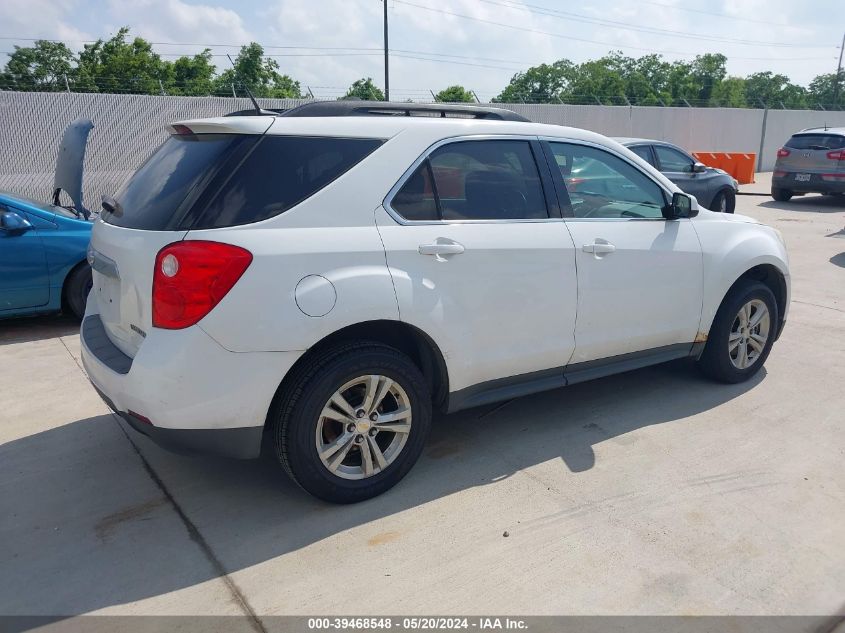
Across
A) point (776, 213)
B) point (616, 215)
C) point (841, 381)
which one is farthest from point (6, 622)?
point (776, 213)

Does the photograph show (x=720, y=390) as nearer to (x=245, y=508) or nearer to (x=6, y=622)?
(x=245, y=508)

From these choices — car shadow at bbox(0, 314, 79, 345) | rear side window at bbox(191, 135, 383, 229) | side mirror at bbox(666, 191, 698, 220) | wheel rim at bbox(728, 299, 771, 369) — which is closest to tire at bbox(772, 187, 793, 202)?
wheel rim at bbox(728, 299, 771, 369)

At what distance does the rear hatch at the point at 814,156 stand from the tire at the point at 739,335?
12417 millimetres

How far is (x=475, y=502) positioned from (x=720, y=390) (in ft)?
7.86

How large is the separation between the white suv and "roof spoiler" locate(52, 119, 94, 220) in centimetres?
378

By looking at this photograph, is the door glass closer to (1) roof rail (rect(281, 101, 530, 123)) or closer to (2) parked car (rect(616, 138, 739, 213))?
(1) roof rail (rect(281, 101, 530, 123))

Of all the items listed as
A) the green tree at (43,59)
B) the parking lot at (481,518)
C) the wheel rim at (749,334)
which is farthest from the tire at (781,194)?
the green tree at (43,59)

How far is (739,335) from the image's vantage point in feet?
16.8

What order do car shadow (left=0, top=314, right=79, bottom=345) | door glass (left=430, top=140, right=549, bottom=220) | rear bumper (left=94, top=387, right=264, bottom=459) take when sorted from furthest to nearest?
1. car shadow (left=0, top=314, right=79, bottom=345)
2. door glass (left=430, top=140, right=549, bottom=220)
3. rear bumper (left=94, top=387, right=264, bottom=459)

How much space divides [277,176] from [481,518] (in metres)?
1.84

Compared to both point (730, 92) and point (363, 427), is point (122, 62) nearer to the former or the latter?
point (363, 427)

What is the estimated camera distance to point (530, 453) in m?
4.14

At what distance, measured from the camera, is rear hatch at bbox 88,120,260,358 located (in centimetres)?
317

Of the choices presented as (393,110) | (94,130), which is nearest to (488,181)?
(393,110)
